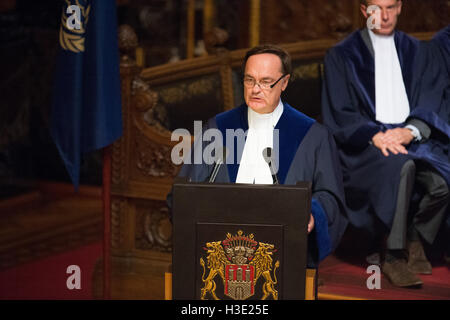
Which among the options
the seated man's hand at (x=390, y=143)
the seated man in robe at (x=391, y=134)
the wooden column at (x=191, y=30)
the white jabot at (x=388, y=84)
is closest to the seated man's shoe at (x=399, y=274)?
the seated man in robe at (x=391, y=134)

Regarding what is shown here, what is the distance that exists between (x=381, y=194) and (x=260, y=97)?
142 cm

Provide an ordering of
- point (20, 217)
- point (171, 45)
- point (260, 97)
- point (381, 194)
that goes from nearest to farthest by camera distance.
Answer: point (260, 97) → point (381, 194) → point (20, 217) → point (171, 45)

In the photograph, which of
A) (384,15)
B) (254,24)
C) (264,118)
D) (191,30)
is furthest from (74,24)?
(191,30)

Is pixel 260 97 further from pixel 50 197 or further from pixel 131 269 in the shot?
pixel 50 197

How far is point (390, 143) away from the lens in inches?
172

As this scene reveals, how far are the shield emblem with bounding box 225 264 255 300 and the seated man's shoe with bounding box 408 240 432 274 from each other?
67.1 inches

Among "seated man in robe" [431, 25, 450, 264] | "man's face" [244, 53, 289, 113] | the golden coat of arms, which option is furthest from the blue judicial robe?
the golden coat of arms

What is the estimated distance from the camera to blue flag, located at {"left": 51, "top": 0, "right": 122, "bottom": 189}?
4.28 m

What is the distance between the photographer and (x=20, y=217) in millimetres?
7039

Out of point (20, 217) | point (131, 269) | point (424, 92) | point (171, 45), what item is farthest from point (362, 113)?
point (171, 45)

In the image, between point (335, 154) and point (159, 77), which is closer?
point (335, 154)

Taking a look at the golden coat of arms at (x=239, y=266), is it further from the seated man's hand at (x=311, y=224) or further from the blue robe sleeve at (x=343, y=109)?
the blue robe sleeve at (x=343, y=109)

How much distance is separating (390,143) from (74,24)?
1.84 m

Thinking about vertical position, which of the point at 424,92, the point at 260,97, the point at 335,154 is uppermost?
the point at 424,92
